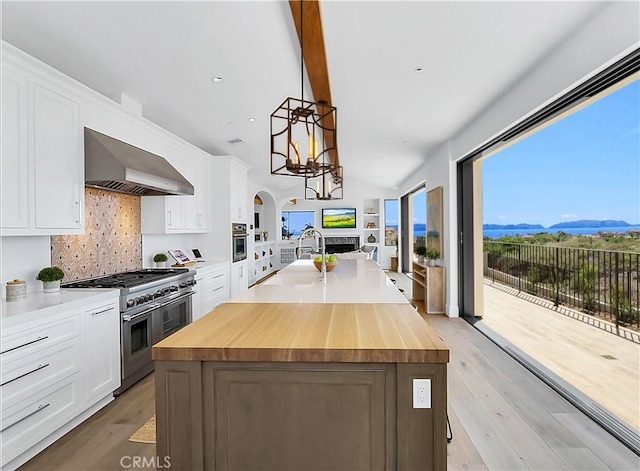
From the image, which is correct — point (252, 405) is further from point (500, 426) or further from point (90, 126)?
point (90, 126)

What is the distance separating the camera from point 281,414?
1.37 meters

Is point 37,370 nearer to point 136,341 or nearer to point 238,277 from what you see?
point 136,341

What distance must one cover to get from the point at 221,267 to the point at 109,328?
2450mm

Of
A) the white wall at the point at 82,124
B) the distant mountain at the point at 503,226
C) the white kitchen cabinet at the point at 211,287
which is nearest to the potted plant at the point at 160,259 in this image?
the white wall at the point at 82,124

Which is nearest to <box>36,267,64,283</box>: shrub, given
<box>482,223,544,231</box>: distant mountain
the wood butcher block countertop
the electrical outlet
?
the wood butcher block countertop

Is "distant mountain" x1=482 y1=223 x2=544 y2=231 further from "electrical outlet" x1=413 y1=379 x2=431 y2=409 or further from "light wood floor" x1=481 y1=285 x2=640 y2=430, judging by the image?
"electrical outlet" x1=413 y1=379 x2=431 y2=409

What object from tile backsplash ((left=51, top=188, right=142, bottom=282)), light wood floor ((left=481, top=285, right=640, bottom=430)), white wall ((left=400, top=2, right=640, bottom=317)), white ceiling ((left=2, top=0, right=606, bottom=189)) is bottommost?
light wood floor ((left=481, top=285, right=640, bottom=430))

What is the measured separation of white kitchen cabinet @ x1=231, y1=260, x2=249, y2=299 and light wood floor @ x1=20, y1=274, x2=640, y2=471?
2498mm

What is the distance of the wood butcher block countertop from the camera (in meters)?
1.33

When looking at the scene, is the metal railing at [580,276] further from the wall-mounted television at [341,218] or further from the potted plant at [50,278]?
the wall-mounted television at [341,218]

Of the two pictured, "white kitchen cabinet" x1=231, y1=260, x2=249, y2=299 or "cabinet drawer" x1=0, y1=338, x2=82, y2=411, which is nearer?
"cabinet drawer" x1=0, y1=338, x2=82, y2=411

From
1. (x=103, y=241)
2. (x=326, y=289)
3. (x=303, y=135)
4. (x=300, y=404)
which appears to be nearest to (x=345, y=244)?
(x=303, y=135)

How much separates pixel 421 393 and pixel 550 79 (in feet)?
8.31

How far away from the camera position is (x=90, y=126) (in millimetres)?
2934
